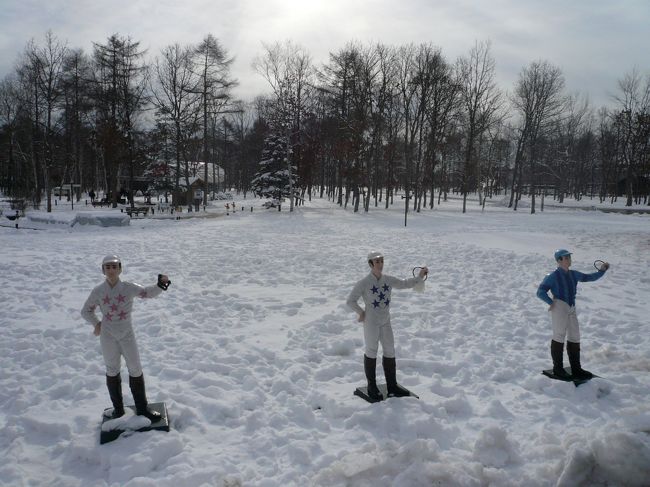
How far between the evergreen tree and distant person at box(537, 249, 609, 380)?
31.7 metres

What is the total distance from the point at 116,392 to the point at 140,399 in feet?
0.85

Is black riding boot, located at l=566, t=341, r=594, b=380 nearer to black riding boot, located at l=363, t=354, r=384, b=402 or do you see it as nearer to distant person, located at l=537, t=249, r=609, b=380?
distant person, located at l=537, t=249, r=609, b=380

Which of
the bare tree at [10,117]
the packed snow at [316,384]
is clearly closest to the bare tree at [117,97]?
the bare tree at [10,117]

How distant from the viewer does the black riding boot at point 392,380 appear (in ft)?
16.8

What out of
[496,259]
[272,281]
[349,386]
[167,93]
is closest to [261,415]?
[349,386]

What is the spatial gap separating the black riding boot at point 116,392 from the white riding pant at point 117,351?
Result: 62 mm

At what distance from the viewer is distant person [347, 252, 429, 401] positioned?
504cm

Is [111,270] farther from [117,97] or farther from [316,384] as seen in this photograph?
[117,97]

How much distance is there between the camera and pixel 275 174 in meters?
36.7

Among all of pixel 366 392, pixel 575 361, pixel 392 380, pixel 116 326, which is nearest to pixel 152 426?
pixel 116 326

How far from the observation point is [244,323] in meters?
8.00

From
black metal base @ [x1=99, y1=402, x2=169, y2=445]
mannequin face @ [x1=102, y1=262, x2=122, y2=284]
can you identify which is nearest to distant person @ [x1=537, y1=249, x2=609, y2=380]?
black metal base @ [x1=99, y1=402, x2=169, y2=445]

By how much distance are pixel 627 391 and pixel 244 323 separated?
19.8ft

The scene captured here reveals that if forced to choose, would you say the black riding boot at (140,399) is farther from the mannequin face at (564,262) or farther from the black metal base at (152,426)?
the mannequin face at (564,262)
